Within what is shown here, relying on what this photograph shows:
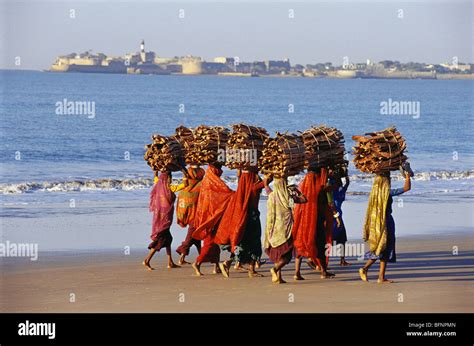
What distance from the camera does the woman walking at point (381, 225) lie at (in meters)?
15.1

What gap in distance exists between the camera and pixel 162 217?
16.7 m

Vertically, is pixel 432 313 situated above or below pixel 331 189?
below

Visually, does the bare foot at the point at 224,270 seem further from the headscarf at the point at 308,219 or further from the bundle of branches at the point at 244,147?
the bundle of branches at the point at 244,147

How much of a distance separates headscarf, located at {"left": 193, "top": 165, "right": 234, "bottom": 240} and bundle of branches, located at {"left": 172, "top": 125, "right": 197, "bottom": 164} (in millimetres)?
634

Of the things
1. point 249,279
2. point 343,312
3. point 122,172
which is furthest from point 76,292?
point 122,172

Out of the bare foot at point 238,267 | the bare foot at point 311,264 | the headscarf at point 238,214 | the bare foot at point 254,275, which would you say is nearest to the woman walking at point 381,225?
the bare foot at point 311,264

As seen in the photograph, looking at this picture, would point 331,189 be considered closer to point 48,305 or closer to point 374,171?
point 374,171

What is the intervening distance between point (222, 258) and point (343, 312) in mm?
4590

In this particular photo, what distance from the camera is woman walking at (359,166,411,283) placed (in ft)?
49.6

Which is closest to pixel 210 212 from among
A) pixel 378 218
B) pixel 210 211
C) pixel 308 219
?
pixel 210 211

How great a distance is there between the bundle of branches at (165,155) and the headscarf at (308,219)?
1969 mm

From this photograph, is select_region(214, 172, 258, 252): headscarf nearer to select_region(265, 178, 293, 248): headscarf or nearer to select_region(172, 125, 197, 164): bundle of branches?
select_region(265, 178, 293, 248): headscarf

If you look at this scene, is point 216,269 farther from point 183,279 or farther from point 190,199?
point 190,199

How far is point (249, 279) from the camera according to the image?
15.7 metres
